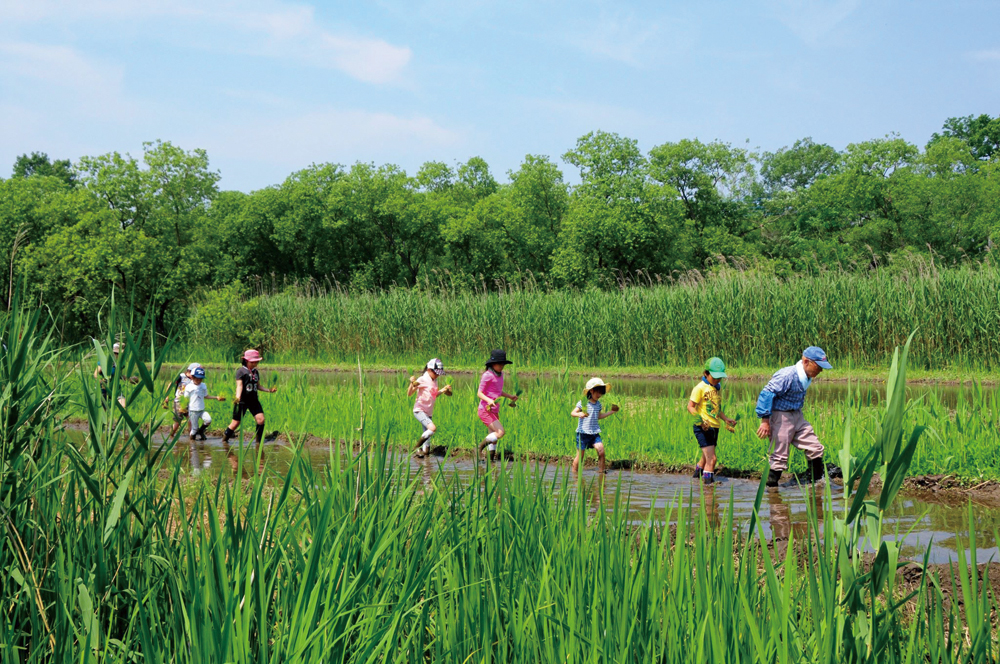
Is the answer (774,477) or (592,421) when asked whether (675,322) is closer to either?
(592,421)

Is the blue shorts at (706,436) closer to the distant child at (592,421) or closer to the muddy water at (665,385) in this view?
the distant child at (592,421)

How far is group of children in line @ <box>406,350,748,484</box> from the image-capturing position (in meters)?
8.87

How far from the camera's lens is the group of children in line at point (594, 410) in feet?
29.1

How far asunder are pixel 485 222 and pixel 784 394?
38.7 metres

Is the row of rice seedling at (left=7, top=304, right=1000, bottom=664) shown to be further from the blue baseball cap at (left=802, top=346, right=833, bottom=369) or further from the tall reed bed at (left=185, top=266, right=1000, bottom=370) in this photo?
the tall reed bed at (left=185, top=266, right=1000, bottom=370)

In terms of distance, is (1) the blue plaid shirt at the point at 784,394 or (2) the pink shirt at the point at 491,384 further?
(2) the pink shirt at the point at 491,384

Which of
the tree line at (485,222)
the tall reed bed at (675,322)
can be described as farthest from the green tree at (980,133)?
the tall reed bed at (675,322)

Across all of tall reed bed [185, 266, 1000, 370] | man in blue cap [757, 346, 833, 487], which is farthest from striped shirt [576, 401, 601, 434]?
tall reed bed [185, 266, 1000, 370]

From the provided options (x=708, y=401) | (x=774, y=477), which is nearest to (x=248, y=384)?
(x=708, y=401)

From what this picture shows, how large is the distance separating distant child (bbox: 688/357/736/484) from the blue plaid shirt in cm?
45

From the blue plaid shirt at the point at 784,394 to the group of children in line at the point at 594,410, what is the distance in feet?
1.43

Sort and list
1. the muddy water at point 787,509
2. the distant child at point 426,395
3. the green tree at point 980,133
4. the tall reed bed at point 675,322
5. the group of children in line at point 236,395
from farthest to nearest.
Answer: the green tree at point 980,133
the tall reed bed at point 675,322
the group of children in line at point 236,395
the distant child at point 426,395
the muddy water at point 787,509

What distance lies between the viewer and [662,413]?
11.9m

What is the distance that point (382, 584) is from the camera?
279cm
